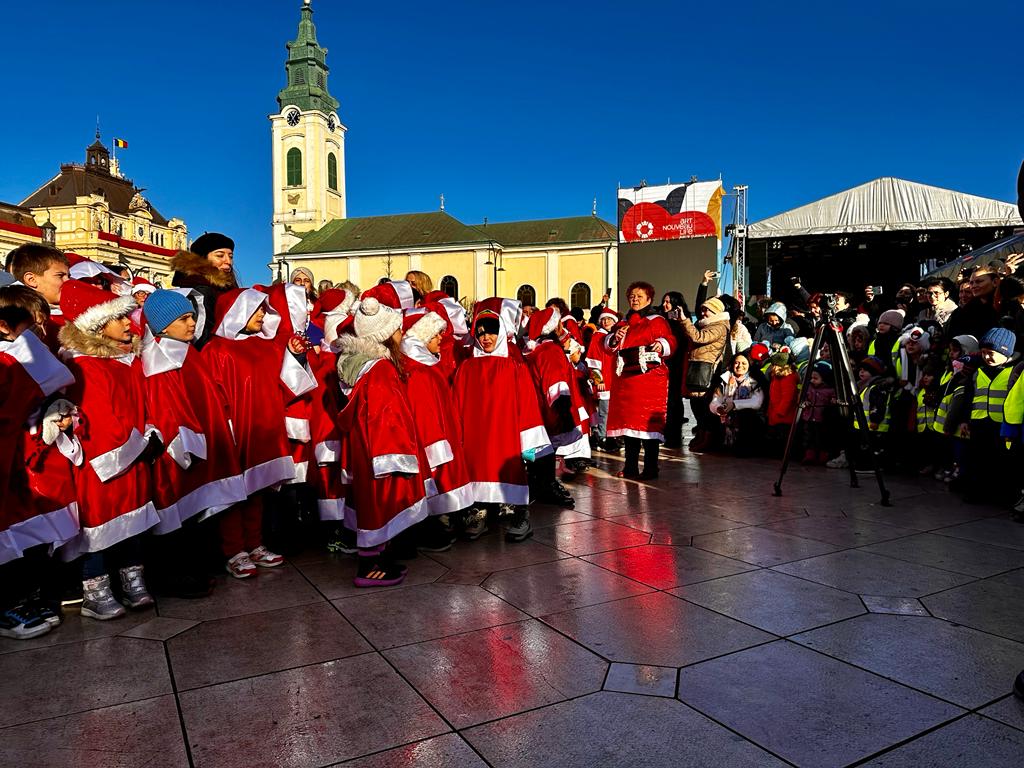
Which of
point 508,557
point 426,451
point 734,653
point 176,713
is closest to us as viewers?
point 176,713

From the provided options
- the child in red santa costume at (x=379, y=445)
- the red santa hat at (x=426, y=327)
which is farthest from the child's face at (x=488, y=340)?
the child in red santa costume at (x=379, y=445)

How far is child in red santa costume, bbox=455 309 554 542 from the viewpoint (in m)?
5.04

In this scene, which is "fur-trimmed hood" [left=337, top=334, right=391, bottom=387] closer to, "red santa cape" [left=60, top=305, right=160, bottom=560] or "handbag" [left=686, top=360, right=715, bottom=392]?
"red santa cape" [left=60, top=305, right=160, bottom=560]

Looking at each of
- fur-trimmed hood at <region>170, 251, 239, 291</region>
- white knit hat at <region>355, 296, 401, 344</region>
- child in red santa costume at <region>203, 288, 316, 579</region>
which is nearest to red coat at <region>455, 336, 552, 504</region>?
white knit hat at <region>355, 296, 401, 344</region>

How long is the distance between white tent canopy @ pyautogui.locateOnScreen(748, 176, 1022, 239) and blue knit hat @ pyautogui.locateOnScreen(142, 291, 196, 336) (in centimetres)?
1390

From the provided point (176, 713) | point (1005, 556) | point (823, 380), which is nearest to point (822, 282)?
point (823, 380)

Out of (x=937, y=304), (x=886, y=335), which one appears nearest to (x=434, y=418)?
(x=886, y=335)

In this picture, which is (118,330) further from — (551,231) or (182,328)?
(551,231)

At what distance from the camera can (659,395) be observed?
7.41 m

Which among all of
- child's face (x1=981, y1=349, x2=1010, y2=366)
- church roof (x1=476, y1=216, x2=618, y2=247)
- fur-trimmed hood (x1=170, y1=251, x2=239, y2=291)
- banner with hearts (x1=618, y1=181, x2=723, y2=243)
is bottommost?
child's face (x1=981, y1=349, x2=1010, y2=366)

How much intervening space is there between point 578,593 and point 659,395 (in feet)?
12.5

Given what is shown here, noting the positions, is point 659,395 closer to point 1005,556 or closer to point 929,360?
point 929,360

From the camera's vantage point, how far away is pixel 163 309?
381 centimetres

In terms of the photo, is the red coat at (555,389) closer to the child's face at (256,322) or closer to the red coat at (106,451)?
the child's face at (256,322)
